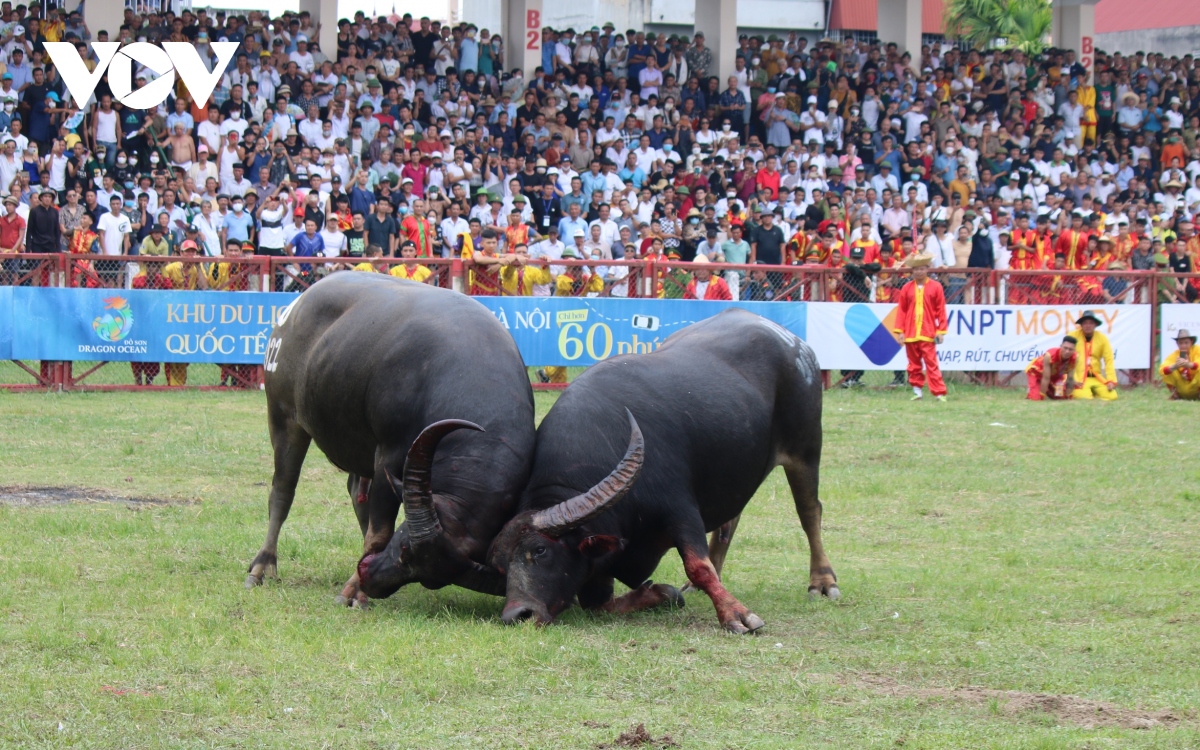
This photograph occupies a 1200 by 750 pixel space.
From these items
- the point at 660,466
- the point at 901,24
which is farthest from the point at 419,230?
the point at 901,24

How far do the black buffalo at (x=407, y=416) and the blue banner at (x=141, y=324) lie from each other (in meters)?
9.44

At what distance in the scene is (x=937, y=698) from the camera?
528 cm

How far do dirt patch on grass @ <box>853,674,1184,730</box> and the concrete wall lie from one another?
148ft

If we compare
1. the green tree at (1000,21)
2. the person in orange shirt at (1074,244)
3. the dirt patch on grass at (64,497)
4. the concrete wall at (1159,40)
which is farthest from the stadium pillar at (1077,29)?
the dirt patch on grass at (64,497)

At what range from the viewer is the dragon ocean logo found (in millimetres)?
16938

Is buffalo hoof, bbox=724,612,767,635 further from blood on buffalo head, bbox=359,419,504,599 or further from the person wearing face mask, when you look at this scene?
the person wearing face mask

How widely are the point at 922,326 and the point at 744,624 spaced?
41.2 ft

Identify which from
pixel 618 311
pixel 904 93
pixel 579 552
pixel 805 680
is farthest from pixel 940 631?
pixel 904 93

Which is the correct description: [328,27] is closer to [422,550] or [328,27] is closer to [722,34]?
[722,34]

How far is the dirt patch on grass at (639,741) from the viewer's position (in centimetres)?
458

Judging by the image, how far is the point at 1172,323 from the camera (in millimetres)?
20812

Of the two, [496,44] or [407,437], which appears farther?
[496,44]

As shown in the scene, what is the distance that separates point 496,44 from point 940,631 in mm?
23138

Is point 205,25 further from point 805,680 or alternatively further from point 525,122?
point 805,680
